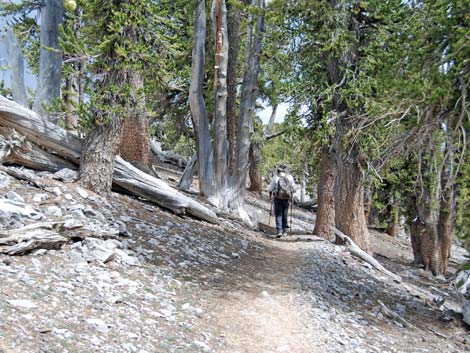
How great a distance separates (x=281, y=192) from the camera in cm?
1175

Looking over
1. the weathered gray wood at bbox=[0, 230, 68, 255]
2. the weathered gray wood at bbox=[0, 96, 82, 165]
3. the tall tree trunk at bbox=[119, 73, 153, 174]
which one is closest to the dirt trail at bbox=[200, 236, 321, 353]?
the weathered gray wood at bbox=[0, 230, 68, 255]

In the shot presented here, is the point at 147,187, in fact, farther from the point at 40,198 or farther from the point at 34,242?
→ the point at 34,242

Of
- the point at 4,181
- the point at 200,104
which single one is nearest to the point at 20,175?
the point at 4,181

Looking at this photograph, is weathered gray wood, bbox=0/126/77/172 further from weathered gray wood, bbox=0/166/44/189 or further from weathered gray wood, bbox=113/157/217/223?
weathered gray wood, bbox=113/157/217/223

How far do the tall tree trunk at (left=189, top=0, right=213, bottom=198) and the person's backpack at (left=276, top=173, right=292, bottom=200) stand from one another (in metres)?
2.12

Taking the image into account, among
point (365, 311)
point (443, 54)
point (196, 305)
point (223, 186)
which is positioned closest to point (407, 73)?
point (443, 54)

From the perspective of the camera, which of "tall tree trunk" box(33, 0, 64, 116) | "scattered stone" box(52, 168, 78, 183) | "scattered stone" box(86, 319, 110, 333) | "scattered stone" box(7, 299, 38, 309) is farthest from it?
"tall tree trunk" box(33, 0, 64, 116)

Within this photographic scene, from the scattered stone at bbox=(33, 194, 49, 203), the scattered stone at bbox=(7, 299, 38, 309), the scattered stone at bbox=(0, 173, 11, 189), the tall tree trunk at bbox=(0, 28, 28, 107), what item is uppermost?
the tall tree trunk at bbox=(0, 28, 28, 107)

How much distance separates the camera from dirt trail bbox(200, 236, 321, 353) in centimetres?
410

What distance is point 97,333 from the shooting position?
3.19 meters

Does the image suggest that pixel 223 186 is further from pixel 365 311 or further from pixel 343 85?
pixel 365 311

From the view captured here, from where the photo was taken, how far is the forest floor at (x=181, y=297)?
3.28m

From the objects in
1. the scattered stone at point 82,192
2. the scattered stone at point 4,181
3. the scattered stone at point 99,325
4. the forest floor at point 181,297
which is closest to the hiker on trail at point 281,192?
the forest floor at point 181,297

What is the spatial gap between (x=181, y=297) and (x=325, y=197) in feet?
24.8
